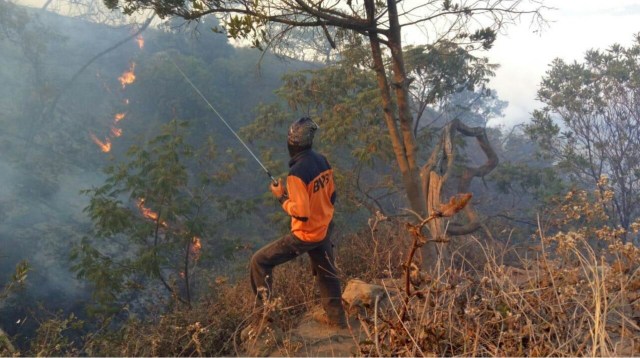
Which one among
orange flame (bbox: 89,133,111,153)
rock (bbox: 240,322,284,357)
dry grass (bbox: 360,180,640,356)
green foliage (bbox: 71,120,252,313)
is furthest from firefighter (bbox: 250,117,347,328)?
orange flame (bbox: 89,133,111,153)

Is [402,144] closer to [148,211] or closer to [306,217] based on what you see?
[306,217]

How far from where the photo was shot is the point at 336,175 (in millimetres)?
8672

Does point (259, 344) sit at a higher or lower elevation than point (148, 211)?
lower

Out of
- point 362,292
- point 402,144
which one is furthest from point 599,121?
point 362,292

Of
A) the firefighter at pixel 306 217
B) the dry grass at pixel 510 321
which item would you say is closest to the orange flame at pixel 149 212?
the firefighter at pixel 306 217

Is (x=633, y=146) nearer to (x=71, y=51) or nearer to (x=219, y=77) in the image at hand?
(x=219, y=77)

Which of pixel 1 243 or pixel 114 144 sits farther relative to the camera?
pixel 114 144

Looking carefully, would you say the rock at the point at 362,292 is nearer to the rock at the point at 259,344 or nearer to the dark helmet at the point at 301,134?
the rock at the point at 259,344

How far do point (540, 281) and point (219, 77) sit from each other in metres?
23.2

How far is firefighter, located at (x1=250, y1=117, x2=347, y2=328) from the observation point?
418 centimetres

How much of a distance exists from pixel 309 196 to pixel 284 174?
4.12m

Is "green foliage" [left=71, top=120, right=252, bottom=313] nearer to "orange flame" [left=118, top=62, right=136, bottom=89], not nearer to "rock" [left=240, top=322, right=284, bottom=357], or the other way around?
"rock" [left=240, top=322, right=284, bottom=357]

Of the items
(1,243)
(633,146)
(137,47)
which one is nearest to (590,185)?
(633,146)

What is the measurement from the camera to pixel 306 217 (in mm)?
4180
